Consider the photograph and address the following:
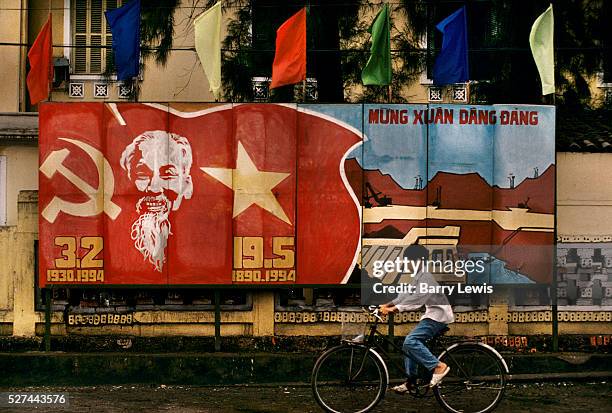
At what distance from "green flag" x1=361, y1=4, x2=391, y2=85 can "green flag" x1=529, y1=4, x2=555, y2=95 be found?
6.21ft

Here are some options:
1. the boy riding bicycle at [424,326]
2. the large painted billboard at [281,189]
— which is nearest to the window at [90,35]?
the large painted billboard at [281,189]

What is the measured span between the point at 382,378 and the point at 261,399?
7.49ft

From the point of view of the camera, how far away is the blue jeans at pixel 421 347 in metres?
10.0

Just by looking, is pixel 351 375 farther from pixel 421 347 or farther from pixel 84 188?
pixel 84 188

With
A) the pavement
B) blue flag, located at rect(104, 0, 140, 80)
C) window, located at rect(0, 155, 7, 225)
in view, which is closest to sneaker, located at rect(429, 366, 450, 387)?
the pavement

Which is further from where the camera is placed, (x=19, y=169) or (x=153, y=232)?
(x=19, y=169)

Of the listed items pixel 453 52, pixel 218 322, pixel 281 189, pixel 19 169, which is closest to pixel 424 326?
pixel 281 189

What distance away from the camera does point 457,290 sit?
13508 mm

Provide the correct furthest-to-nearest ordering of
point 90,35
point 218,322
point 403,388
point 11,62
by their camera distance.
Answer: point 90,35 → point 11,62 → point 218,322 → point 403,388

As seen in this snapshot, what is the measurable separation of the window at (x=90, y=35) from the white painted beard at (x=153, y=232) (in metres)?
→ 3.39

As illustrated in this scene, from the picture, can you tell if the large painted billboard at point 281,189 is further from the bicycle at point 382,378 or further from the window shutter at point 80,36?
the bicycle at point 382,378

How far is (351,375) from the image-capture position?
33.1ft

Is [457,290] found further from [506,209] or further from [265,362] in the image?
[265,362]

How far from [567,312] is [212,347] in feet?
16.5
